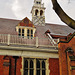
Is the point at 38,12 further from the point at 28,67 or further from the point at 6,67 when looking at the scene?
the point at 6,67

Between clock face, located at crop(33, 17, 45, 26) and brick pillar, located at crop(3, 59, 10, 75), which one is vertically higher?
clock face, located at crop(33, 17, 45, 26)

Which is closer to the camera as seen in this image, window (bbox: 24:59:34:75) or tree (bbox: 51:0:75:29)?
tree (bbox: 51:0:75:29)

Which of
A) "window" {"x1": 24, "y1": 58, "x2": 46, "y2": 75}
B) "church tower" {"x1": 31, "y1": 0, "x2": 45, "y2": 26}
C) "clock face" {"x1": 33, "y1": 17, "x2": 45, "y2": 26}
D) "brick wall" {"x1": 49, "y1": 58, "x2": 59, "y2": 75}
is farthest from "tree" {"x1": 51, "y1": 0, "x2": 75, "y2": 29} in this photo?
"church tower" {"x1": 31, "y1": 0, "x2": 45, "y2": 26}

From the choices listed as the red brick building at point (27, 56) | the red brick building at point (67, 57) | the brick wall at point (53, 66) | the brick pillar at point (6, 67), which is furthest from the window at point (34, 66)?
the red brick building at point (67, 57)

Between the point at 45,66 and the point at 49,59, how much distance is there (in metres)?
0.65

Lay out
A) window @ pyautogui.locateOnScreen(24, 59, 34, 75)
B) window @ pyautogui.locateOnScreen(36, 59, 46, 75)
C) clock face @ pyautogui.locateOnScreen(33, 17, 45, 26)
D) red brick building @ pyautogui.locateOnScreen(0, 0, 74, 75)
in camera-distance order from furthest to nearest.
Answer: clock face @ pyautogui.locateOnScreen(33, 17, 45, 26), window @ pyautogui.locateOnScreen(36, 59, 46, 75), window @ pyautogui.locateOnScreen(24, 59, 34, 75), red brick building @ pyautogui.locateOnScreen(0, 0, 74, 75)

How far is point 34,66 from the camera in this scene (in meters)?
11.2

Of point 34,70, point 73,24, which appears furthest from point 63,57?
point 73,24

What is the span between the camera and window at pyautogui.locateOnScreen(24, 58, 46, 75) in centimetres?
1106

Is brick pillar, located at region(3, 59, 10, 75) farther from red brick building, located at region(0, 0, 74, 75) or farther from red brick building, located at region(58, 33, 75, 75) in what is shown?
red brick building, located at region(58, 33, 75, 75)

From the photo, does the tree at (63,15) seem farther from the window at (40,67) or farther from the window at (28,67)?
the window at (40,67)

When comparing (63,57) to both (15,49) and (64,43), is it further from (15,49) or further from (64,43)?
(15,49)

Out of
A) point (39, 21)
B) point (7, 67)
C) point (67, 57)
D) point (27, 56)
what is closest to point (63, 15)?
point (67, 57)

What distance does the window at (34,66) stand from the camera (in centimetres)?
1106
